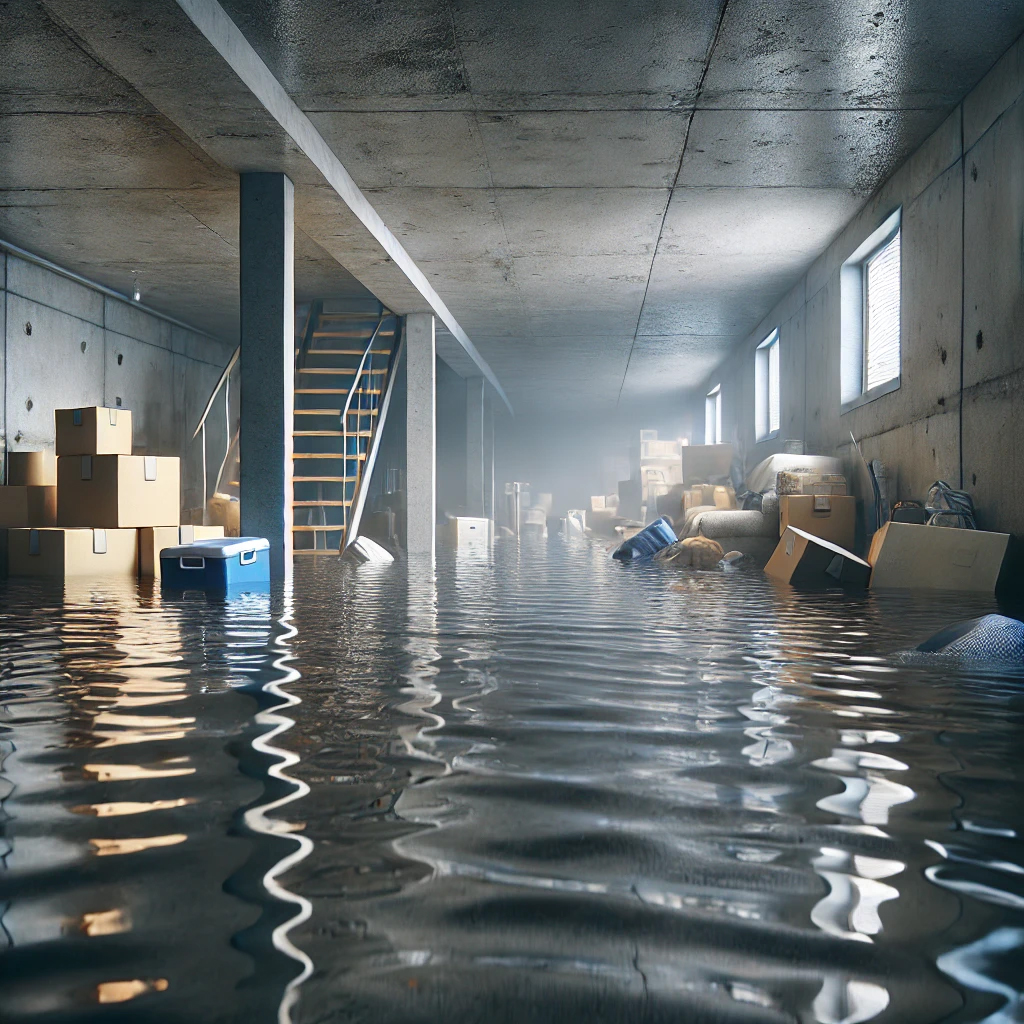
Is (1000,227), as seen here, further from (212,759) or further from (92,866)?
(92,866)

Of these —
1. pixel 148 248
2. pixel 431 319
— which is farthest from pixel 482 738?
pixel 431 319

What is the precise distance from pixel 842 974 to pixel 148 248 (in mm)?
10815

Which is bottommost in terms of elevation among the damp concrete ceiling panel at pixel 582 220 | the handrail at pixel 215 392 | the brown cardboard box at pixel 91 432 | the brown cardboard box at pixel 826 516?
the brown cardboard box at pixel 826 516

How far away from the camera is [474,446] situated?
718 inches

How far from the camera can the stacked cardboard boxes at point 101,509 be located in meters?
7.45

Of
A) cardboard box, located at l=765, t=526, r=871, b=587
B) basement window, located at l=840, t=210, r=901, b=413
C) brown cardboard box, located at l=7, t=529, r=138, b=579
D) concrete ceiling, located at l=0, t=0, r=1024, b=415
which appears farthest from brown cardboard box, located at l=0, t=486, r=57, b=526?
basement window, located at l=840, t=210, r=901, b=413

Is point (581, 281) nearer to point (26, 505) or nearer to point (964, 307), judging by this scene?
point (964, 307)

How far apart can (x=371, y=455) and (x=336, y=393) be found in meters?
1.43

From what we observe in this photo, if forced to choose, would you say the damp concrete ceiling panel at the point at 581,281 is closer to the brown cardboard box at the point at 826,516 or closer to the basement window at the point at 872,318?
the basement window at the point at 872,318

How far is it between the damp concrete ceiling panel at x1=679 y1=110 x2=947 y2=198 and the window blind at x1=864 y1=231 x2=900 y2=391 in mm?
690

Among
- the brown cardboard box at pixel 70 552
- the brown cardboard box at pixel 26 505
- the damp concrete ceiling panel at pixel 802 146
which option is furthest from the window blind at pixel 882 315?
the brown cardboard box at pixel 26 505

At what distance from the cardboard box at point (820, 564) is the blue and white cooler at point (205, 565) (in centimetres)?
369

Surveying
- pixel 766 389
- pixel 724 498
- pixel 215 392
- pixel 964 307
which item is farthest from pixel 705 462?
pixel 964 307

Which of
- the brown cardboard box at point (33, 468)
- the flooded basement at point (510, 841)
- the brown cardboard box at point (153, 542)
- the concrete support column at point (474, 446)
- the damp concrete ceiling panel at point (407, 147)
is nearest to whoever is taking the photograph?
the flooded basement at point (510, 841)
